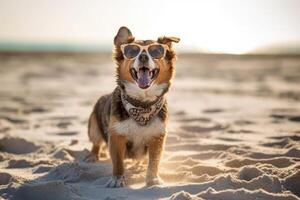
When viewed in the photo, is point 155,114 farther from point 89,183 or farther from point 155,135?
point 89,183

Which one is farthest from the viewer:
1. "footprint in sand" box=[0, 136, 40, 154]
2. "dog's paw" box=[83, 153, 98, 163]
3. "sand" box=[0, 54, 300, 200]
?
"footprint in sand" box=[0, 136, 40, 154]

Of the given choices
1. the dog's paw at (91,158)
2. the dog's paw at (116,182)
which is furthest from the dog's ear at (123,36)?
the dog's paw at (91,158)

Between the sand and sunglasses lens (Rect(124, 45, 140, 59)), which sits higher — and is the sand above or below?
below

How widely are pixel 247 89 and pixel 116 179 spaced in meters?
11.1

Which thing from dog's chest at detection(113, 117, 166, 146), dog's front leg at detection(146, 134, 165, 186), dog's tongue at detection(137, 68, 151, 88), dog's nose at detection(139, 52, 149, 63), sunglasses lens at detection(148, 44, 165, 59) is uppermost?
sunglasses lens at detection(148, 44, 165, 59)

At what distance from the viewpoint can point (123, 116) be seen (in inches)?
227

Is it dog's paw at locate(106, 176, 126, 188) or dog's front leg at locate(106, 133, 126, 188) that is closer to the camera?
dog's paw at locate(106, 176, 126, 188)

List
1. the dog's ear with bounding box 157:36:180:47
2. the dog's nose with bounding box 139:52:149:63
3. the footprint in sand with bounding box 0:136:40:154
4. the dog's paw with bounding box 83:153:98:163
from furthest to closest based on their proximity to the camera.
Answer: the footprint in sand with bounding box 0:136:40:154, the dog's paw with bounding box 83:153:98:163, the dog's ear with bounding box 157:36:180:47, the dog's nose with bounding box 139:52:149:63

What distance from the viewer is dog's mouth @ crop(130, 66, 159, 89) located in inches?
217

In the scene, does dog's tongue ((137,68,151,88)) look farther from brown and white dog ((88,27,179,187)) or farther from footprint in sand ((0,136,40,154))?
footprint in sand ((0,136,40,154))

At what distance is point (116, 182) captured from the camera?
5.68 metres

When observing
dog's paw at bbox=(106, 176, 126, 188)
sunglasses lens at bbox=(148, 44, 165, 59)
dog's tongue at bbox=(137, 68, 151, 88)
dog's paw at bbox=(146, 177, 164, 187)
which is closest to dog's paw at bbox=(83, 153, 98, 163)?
dog's paw at bbox=(106, 176, 126, 188)

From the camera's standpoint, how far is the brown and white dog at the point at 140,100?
559 centimetres

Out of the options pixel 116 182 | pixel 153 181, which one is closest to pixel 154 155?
pixel 153 181
